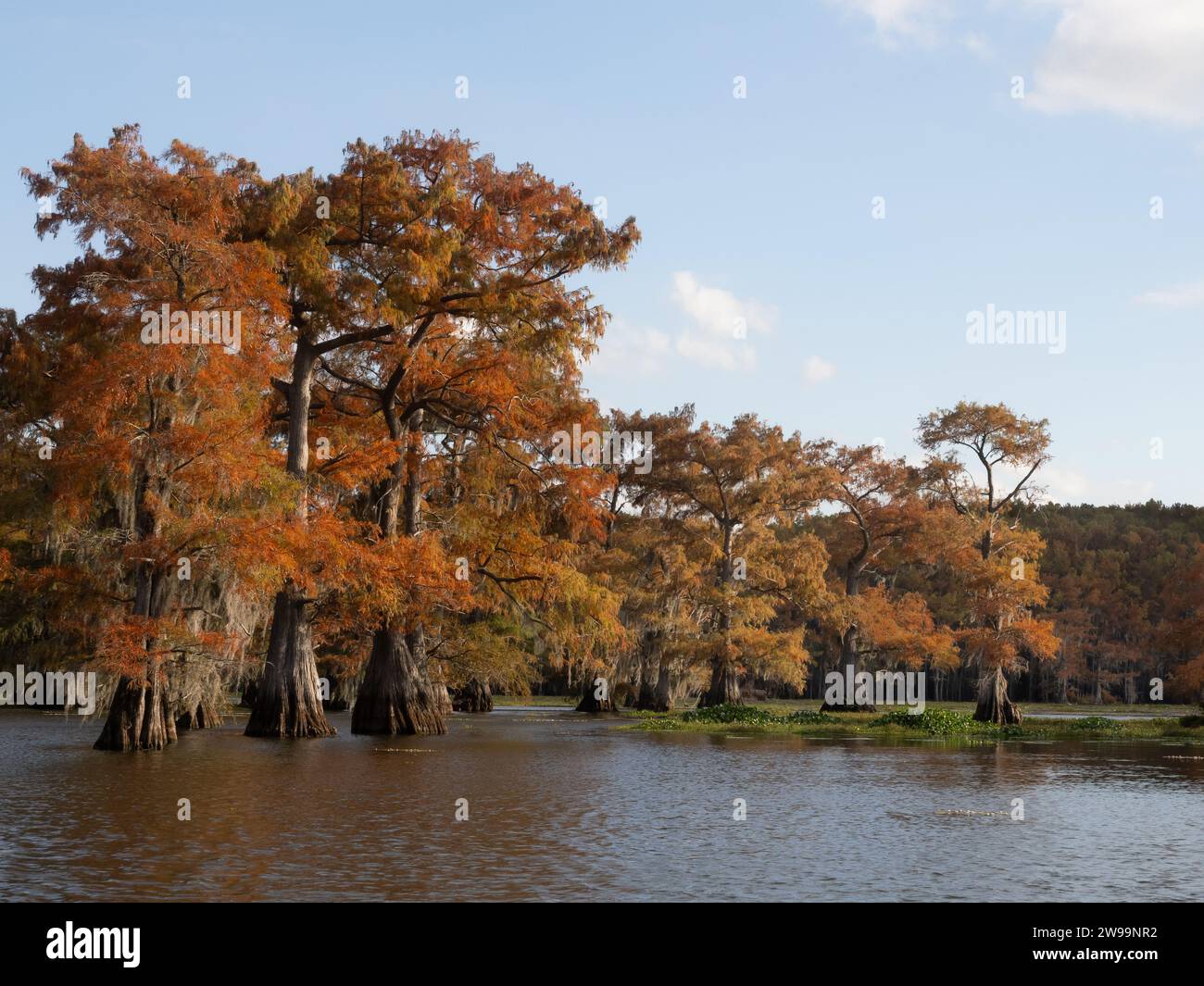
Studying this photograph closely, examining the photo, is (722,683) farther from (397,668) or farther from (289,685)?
(289,685)

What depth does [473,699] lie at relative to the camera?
5988cm

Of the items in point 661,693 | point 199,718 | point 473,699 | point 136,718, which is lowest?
point 473,699

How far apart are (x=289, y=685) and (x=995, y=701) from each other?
2700 centimetres

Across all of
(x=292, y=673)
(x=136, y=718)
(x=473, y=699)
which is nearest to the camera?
(x=136, y=718)

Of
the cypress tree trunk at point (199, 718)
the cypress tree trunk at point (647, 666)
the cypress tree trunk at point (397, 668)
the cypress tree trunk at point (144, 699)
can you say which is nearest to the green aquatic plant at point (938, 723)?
the cypress tree trunk at point (647, 666)

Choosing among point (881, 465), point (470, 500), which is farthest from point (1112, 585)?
point (470, 500)

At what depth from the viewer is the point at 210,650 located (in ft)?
95.3

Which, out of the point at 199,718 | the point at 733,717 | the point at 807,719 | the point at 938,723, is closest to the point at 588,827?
the point at 199,718

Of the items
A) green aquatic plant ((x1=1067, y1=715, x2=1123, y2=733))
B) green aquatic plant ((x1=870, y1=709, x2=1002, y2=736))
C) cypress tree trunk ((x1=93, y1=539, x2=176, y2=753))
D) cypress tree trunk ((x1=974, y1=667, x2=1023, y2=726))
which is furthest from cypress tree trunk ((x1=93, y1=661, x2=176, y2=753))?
green aquatic plant ((x1=1067, y1=715, x2=1123, y2=733))

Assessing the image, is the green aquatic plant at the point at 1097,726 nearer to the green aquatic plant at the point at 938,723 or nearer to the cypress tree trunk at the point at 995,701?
the cypress tree trunk at the point at 995,701

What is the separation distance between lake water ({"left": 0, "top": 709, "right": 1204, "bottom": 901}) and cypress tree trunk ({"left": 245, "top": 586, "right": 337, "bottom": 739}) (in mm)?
3739

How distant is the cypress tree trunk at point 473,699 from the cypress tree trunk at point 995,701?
22.5 m
